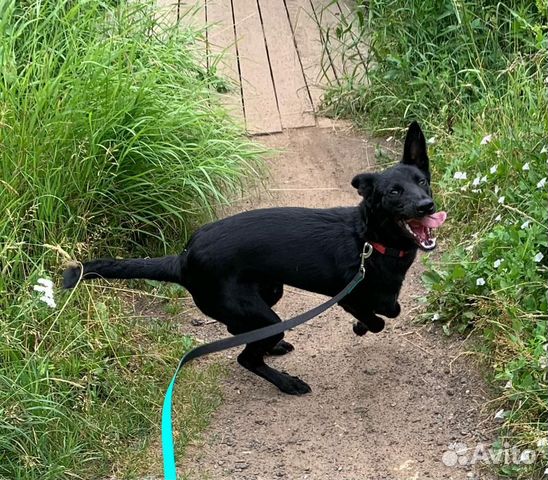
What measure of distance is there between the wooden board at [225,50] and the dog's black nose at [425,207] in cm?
220

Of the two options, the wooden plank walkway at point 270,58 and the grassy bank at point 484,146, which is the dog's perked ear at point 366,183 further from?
the wooden plank walkway at point 270,58

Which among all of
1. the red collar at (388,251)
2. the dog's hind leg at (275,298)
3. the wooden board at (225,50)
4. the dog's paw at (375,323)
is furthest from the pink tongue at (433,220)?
the wooden board at (225,50)

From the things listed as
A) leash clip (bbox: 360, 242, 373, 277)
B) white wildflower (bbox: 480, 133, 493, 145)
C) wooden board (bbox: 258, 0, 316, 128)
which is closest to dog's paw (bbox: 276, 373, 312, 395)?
leash clip (bbox: 360, 242, 373, 277)

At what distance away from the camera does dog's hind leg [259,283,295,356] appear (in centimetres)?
376

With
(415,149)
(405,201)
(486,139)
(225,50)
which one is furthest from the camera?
(225,50)

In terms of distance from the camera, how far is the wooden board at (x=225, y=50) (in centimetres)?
574

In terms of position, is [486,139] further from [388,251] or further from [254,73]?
[254,73]

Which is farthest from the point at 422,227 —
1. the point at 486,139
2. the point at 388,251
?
the point at 486,139

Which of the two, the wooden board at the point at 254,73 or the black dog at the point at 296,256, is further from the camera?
the wooden board at the point at 254,73

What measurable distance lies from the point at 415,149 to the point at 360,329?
878mm

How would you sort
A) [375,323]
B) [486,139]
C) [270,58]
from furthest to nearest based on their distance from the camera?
[270,58], [486,139], [375,323]

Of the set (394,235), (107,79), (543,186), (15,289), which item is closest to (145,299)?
(15,289)

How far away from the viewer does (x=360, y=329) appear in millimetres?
4008

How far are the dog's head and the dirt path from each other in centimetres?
61
